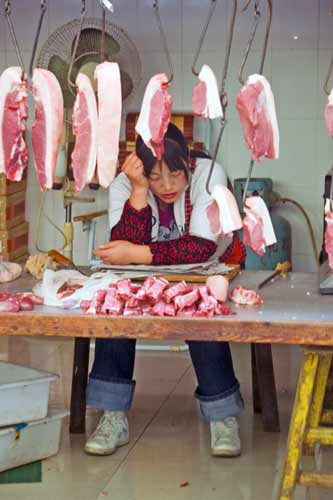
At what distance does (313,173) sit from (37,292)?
3558 millimetres

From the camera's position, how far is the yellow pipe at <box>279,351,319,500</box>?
333 centimetres

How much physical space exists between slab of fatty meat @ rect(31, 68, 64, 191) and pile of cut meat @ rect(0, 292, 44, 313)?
357mm

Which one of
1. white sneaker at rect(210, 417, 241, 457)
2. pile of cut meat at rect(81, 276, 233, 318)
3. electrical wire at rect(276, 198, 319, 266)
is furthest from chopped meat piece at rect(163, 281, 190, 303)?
electrical wire at rect(276, 198, 319, 266)

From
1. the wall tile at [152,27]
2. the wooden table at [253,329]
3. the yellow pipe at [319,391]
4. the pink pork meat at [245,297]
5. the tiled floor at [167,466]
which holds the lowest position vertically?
the tiled floor at [167,466]

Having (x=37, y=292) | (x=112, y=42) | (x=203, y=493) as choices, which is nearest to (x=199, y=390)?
(x=203, y=493)

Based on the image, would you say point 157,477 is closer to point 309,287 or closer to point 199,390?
point 199,390

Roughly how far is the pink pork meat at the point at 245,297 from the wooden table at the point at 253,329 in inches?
1.3

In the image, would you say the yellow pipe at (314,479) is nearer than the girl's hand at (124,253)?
Yes

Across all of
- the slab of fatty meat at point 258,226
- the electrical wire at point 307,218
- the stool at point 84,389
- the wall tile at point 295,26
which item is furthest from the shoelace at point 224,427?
the wall tile at point 295,26

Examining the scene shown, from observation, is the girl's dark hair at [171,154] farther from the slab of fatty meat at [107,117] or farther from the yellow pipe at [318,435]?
the yellow pipe at [318,435]

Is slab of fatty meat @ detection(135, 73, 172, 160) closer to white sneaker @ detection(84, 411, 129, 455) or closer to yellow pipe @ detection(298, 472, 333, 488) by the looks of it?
yellow pipe @ detection(298, 472, 333, 488)

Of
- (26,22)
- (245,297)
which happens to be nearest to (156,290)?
(245,297)

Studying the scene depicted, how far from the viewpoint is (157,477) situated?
4.01 metres

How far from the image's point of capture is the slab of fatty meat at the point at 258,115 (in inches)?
127
